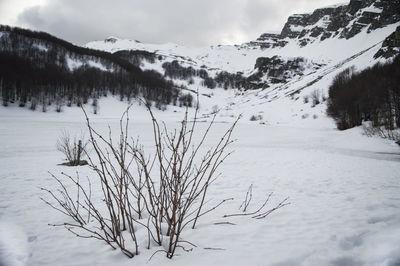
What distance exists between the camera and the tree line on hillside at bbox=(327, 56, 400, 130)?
16234mm

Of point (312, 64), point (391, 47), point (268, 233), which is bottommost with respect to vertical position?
point (268, 233)

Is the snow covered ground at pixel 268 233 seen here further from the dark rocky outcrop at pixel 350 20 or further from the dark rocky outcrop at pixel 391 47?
the dark rocky outcrop at pixel 350 20

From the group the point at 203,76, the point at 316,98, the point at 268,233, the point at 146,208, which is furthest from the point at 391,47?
the point at 203,76

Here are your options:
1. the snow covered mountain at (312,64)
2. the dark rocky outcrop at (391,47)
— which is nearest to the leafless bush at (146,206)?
the snow covered mountain at (312,64)

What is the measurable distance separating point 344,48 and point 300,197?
4525 inches

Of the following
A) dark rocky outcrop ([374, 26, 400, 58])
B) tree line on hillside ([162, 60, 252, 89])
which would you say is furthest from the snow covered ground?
tree line on hillside ([162, 60, 252, 89])

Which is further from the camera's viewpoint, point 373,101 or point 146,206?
point 373,101

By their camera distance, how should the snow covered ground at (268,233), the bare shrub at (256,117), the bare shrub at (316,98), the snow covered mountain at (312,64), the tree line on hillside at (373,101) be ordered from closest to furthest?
1. the snow covered ground at (268,233)
2. the tree line on hillside at (373,101)
3. the bare shrub at (316,98)
4. the snow covered mountain at (312,64)
5. the bare shrub at (256,117)

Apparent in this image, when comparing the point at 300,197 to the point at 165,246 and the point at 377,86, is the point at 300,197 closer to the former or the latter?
the point at 165,246

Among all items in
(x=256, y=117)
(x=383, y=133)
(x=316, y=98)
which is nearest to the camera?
(x=383, y=133)

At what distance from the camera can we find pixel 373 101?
64.4 feet

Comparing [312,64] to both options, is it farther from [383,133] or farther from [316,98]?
[383,133]

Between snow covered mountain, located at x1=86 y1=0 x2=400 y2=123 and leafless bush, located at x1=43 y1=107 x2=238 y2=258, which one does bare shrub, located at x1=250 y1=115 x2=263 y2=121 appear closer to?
snow covered mountain, located at x1=86 y1=0 x2=400 y2=123

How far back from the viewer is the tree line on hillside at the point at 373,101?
639 inches
